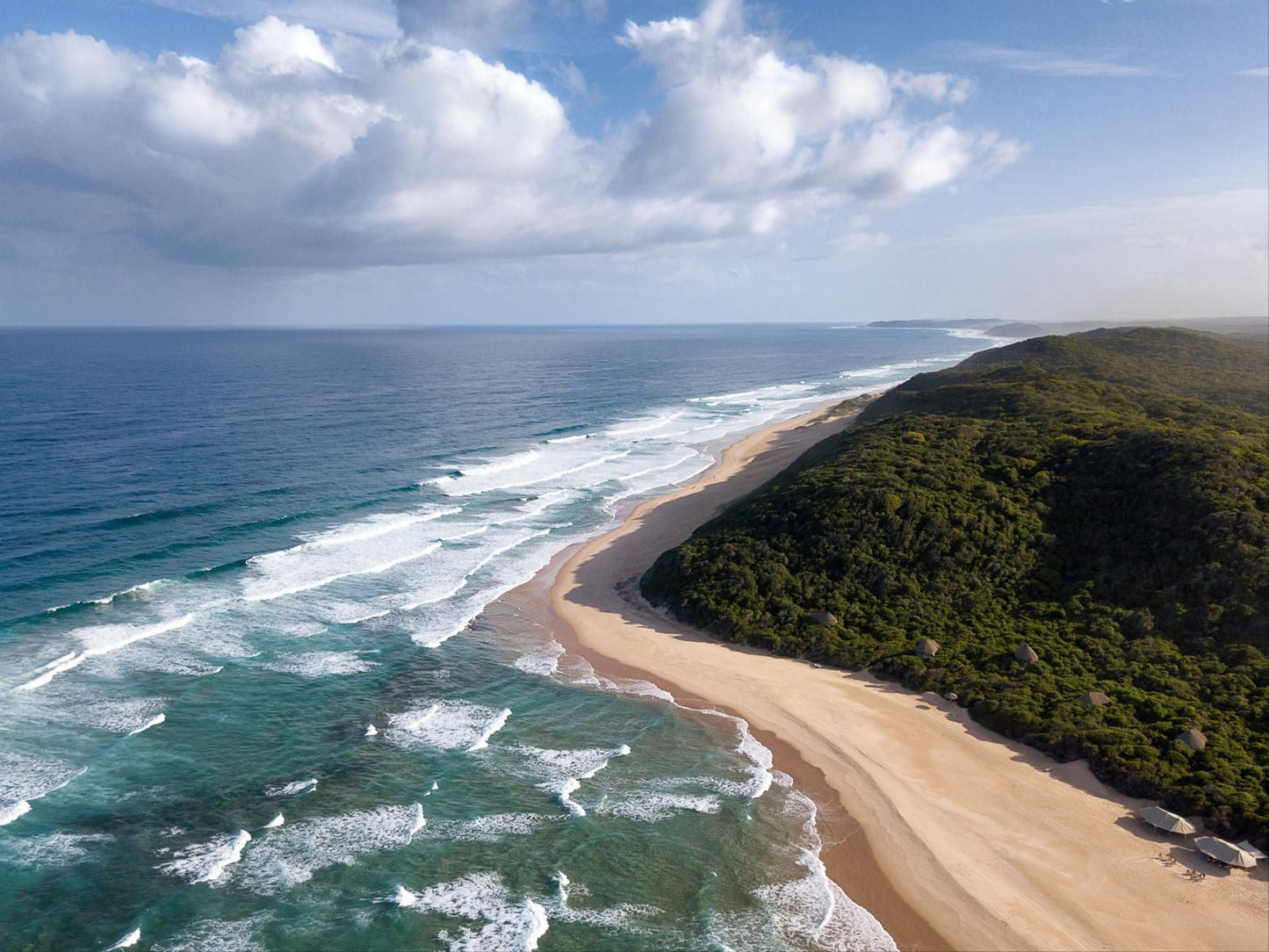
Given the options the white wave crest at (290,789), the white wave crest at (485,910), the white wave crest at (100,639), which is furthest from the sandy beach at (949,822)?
the white wave crest at (100,639)

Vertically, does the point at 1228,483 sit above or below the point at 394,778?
above

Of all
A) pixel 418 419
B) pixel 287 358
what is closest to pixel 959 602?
pixel 418 419

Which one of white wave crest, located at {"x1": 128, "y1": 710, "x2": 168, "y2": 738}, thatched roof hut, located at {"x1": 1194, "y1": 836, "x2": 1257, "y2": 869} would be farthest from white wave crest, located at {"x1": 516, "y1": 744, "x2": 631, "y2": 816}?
thatched roof hut, located at {"x1": 1194, "y1": 836, "x2": 1257, "y2": 869}

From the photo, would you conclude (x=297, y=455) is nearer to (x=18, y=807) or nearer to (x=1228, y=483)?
(x=18, y=807)

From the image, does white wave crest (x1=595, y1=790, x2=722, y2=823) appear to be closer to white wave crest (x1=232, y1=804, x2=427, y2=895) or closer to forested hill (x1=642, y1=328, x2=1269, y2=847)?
white wave crest (x1=232, y1=804, x2=427, y2=895)

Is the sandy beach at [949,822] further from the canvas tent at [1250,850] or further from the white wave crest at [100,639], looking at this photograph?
the white wave crest at [100,639]
